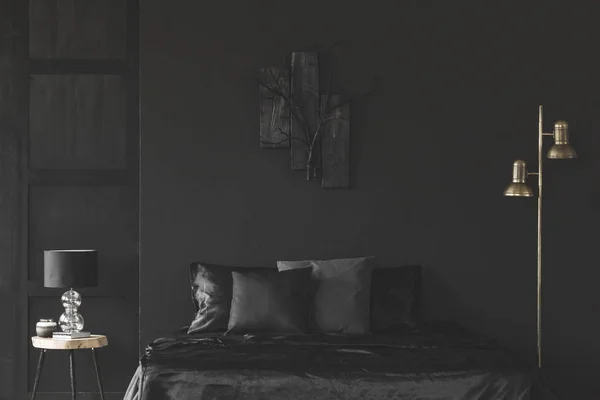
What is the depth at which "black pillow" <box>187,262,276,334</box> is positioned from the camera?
19.2 feet

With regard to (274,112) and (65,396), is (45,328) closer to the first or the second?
(65,396)

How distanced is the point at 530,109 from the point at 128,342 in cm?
332

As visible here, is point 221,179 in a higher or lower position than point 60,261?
higher

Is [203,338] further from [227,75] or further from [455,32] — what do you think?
[455,32]

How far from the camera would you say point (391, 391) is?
4.67 metres

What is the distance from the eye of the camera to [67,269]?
606cm

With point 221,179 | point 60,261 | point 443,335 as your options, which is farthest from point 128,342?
point 443,335

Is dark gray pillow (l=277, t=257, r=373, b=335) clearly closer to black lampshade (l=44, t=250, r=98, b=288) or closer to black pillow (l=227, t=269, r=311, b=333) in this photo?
black pillow (l=227, t=269, r=311, b=333)

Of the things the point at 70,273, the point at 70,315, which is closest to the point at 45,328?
the point at 70,315

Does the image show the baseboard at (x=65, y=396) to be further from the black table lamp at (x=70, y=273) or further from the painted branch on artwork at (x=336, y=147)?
the painted branch on artwork at (x=336, y=147)

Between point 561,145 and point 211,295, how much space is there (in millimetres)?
2492

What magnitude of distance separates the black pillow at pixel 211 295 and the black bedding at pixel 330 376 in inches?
33.5

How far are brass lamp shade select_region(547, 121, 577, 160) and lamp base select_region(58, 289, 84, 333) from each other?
10.8ft

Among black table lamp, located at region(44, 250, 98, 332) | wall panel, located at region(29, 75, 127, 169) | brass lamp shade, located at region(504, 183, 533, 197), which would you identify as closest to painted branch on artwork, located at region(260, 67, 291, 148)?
wall panel, located at region(29, 75, 127, 169)
